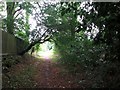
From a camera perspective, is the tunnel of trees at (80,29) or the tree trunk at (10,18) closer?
the tunnel of trees at (80,29)

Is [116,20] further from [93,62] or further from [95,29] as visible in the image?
[93,62]

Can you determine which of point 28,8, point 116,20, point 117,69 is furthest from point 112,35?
point 28,8

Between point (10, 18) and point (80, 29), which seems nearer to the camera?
point (80, 29)

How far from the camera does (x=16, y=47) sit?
19.0 metres

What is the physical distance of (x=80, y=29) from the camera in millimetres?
6496

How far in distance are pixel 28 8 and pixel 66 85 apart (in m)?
9.94

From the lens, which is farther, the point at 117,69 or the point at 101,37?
the point at 101,37

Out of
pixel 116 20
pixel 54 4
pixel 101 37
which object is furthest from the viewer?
pixel 54 4

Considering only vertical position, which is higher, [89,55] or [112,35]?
[112,35]

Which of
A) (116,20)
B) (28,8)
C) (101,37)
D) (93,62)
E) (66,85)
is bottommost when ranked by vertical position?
(66,85)

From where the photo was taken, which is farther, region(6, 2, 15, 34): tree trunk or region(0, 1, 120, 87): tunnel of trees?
region(6, 2, 15, 34): tree trunk

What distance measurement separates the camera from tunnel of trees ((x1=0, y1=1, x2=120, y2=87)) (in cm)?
601

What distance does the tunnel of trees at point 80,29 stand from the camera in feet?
19.7

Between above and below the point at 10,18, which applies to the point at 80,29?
below
